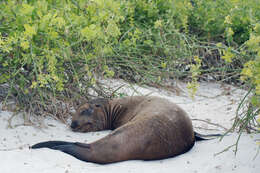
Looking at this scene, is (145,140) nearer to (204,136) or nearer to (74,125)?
(204,136)

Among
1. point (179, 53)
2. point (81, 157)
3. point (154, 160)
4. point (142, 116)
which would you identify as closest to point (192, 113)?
point (179, 53)

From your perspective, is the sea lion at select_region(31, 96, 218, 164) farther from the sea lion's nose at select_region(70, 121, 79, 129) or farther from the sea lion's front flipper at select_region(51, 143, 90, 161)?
the sea lion's nose at select_region(70, 121, 79, 129)

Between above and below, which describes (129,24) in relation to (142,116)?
above

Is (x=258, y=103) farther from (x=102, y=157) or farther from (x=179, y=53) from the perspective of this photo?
(x=179, y=53)

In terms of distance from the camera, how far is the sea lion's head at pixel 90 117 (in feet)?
15.4

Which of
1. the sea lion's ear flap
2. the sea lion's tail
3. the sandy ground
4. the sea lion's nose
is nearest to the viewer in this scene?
the sandy ground

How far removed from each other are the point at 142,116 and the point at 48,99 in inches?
47.5

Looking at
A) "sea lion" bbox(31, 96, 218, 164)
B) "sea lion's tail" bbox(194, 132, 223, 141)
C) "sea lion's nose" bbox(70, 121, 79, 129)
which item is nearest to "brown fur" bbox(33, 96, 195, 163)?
"sea lion" bbox(31, 96, 218, 164)

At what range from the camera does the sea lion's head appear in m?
4.70

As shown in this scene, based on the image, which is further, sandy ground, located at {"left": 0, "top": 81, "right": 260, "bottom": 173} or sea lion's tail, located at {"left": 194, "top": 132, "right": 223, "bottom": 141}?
sea lion's tail, located at {"left": 194, "top": 132, "right": 223, "bottom": 141}

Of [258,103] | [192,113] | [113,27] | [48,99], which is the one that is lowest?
[192,113]

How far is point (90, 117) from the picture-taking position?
4.88m

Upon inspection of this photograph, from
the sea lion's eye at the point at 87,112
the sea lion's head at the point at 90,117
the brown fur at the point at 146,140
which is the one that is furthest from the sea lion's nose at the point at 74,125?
the brown fur at the point at 146,140

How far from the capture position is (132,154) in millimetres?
3652
